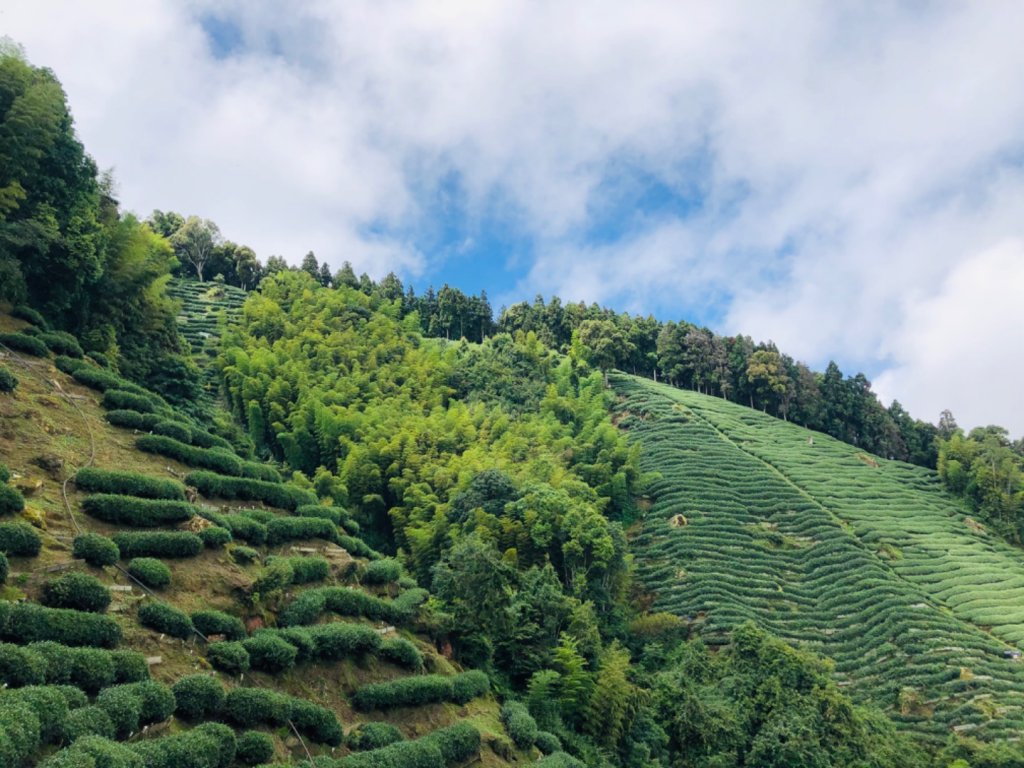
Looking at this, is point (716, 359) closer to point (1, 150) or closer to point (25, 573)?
point (1, 150)

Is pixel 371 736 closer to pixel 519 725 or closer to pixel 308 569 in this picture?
pixel 308 569

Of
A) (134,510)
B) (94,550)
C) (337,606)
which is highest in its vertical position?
(134,510)

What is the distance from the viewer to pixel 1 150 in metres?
23.7

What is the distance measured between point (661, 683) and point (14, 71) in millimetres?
30692

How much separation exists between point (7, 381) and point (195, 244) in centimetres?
6021

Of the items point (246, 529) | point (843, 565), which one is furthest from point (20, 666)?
point (843, 565)

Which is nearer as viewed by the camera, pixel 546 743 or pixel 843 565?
pixel 546 743

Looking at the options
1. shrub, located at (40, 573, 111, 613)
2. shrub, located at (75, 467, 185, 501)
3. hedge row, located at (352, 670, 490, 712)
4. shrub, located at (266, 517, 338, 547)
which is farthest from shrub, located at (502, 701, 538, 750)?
shrub, located at (40, 573, 111, 613)

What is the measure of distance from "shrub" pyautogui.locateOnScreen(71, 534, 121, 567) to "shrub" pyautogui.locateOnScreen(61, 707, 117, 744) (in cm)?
456

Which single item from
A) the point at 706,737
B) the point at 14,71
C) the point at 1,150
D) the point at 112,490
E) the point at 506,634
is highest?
the point at 14,71

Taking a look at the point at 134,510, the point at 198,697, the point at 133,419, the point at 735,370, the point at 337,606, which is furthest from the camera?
the point at 735,370

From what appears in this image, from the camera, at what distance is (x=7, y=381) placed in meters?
18.5

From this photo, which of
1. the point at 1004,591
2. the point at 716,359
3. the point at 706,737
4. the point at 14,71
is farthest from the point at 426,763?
the point at 716,359

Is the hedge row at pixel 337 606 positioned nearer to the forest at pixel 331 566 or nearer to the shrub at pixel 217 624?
the forest at pixel 331 566
